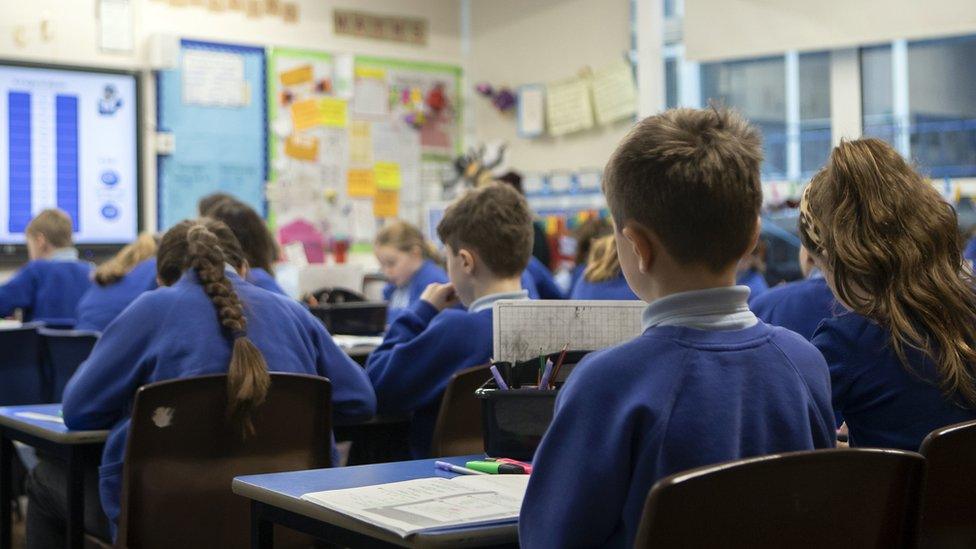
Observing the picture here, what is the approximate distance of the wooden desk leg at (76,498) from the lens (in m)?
2.52


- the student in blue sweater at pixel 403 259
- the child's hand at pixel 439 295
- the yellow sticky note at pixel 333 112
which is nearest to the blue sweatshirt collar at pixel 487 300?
the child's hand at pixel 439 295

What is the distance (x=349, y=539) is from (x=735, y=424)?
553mm

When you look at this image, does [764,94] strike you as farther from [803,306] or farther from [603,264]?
[803,306]

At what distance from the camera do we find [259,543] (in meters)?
1.79

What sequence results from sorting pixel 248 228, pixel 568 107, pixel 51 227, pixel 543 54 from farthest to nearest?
pixel 543 54, pixel 568 107, pixel 51 227, pixel 248 228

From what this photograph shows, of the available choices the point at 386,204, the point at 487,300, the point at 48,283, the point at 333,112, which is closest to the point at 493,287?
the point at 487,300

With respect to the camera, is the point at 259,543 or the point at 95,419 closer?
the point at 259,543

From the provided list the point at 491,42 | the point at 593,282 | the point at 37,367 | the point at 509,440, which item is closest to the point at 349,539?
the point at 509,440

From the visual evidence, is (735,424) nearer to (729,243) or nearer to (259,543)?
(729,243)

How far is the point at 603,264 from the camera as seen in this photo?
4113 millimetres

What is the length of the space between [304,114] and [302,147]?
201mm

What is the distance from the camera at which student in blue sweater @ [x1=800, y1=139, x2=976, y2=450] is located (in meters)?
1.76

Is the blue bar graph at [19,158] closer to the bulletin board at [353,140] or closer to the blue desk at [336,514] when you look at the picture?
the bulletin board at [353,140]

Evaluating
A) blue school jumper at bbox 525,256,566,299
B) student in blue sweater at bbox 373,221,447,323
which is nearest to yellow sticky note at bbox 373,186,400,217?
student in blue sweater at bbox 373,221,447,323
